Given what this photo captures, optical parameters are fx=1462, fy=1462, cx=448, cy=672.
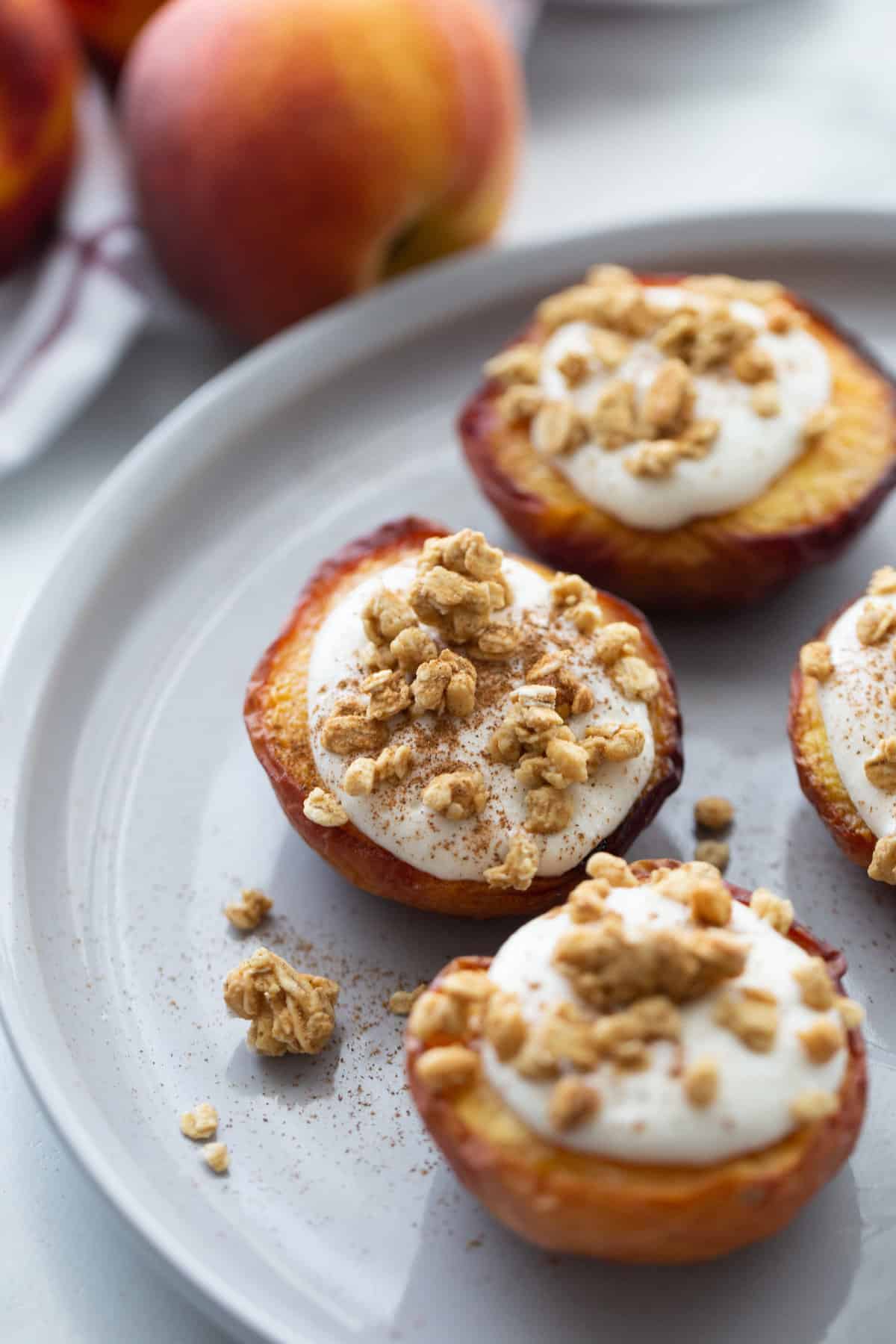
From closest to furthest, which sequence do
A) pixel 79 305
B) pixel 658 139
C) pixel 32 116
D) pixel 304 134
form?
1. pixel 304 134
2. pixel 32 116
3. pixel 79 305
4. pixel 658 139

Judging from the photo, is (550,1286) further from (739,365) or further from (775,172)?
(775,172)

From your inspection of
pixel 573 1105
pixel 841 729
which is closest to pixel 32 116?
pixel 841 729

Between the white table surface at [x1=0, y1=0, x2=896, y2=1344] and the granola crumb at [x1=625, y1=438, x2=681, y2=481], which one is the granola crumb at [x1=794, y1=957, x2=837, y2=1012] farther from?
the white table surface at [x1=0, y1=0, x2=896, y2=1344]

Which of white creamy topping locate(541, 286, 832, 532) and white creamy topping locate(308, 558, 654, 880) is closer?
white creamy topping locate(308, 558, 654, 880)

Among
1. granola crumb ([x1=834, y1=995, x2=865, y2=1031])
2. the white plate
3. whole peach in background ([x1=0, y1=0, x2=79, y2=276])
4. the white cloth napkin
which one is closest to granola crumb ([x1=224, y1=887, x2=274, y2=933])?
the white plate

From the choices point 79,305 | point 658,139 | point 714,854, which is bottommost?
point 714,854

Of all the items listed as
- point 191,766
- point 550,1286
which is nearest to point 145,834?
point 191,766

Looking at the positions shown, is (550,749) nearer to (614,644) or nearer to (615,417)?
(614,644)
